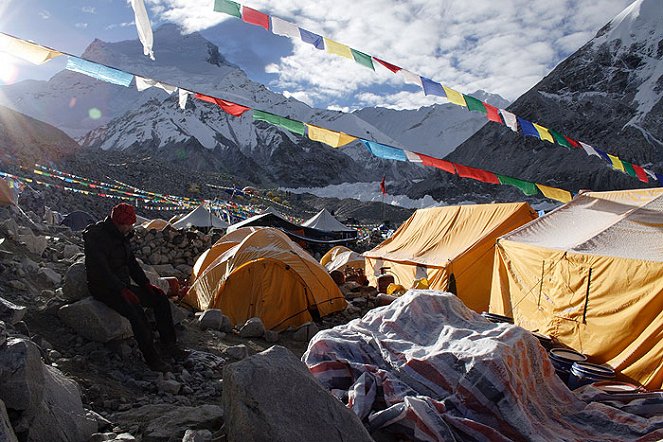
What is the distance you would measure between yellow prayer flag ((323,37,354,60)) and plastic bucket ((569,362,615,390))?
6808 mm

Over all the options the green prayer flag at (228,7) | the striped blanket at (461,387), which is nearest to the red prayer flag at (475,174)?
the green prayer flag at (228,7)

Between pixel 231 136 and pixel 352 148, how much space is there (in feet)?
195

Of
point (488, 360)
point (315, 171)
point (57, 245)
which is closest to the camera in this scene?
point (488, 360)

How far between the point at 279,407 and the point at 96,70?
23.9 feet

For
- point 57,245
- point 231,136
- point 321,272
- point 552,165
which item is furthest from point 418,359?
point 231,136

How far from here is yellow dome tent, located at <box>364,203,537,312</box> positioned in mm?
9531

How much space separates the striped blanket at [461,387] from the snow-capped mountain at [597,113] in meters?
54.3

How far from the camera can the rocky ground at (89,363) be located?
Answer: 2.50 metres

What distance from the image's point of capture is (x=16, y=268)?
18.7 feet

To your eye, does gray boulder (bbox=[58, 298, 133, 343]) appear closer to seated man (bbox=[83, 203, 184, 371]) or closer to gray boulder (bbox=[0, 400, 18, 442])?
seated man (bbox=[83, 203, 184, 371])

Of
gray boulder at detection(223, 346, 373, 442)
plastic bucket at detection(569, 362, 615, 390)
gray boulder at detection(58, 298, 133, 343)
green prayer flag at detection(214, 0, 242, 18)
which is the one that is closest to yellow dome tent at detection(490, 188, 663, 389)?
plastic bucket at detection(569, 362, 615, 390)

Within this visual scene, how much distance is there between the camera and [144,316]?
4.70 meters

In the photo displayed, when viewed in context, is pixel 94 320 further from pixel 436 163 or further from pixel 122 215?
pixel 436 163

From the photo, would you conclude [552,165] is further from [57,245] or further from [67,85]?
[67,85]
